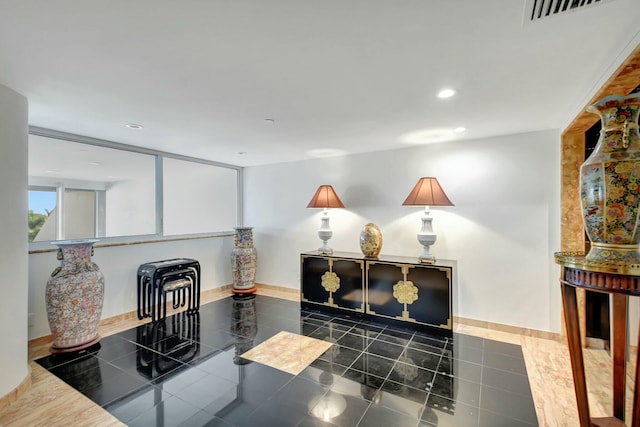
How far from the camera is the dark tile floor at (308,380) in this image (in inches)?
76.4

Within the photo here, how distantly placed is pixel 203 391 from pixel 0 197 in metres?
2.03

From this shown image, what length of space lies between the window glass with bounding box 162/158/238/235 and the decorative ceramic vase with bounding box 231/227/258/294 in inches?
27.2

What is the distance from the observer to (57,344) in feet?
9.13

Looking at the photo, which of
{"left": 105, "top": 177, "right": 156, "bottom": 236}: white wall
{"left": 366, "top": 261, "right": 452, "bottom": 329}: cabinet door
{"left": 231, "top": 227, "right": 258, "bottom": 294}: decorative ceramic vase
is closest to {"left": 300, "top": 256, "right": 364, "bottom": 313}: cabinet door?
{"left": 366, "top": 261, "right": 452, "bottom": 329}: cabinet door

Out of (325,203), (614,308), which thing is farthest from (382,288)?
(614,308)

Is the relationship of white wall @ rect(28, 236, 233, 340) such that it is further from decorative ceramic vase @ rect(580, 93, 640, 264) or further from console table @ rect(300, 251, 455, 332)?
decorative ceramic vase @ rect(580, 93, 640, 264)

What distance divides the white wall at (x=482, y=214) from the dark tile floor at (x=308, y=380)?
62 cm

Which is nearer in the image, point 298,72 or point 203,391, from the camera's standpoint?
point 298,72

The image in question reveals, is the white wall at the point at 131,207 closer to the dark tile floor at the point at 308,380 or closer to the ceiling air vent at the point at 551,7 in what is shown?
the dark tile floor at the point at 308,380

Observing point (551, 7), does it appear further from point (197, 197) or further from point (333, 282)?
point (197, 197)

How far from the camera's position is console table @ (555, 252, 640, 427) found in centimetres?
121

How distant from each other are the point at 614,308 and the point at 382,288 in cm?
226

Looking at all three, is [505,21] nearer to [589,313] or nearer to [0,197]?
[589,313]

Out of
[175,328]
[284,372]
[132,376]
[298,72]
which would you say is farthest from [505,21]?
[175,328]
